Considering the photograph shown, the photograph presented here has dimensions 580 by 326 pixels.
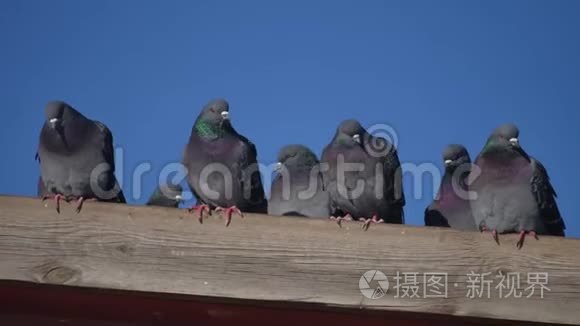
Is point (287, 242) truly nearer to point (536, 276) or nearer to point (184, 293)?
point (184, 293)

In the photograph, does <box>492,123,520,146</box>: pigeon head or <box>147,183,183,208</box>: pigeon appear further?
<box>147,183,183,208</box>: pigeon

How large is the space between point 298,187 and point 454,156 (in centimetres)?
163

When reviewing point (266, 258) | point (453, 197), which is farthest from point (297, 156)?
point (266, 258)

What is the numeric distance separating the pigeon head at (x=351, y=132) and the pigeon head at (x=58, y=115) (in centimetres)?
236

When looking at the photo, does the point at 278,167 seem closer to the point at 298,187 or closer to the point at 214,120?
the point at 298,187

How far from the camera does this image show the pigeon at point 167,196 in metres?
8.51

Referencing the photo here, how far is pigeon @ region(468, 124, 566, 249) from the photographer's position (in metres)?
5.86

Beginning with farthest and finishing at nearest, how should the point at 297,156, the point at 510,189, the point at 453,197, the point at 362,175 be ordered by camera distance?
the point at 297,156 → the point at 453,197 → the point at 362,175 → the point at 510,189

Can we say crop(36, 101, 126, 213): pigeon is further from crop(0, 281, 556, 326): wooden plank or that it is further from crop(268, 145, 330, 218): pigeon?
crop(0, 281, 556, 326): wooden plank

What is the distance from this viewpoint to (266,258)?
10.9 feet

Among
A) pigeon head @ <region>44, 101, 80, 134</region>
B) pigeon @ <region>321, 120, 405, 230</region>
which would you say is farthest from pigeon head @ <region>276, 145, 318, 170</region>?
pigeon head @ <region>44, 101, 80, 134</region>

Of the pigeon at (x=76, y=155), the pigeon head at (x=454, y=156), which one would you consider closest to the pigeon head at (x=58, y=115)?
the pigeon at (x=76, y=155)

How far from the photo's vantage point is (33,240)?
3.36 metres

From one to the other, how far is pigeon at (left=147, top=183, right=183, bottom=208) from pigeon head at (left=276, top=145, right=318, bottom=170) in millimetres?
1300
